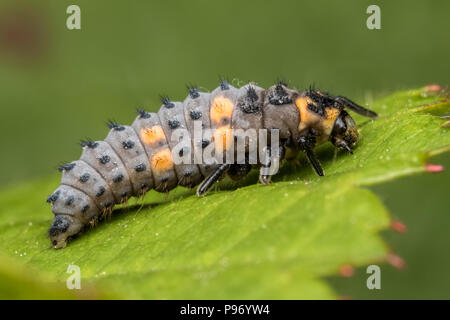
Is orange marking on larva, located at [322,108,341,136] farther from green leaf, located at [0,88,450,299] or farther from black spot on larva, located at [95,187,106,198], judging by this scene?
black spot on larva, located at [95,187,106,198]

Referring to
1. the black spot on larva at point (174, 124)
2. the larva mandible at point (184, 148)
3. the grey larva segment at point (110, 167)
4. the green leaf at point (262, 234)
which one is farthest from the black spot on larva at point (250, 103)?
the grey larva segment at point (110, 167)

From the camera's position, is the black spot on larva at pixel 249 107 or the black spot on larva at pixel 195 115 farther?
the black spot on larva at pixel 195 115

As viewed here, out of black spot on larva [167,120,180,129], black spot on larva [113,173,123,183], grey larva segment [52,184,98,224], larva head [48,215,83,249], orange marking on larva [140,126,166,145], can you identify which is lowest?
larva head [48,215,83,249]

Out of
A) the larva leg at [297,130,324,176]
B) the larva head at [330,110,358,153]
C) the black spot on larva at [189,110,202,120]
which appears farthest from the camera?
the black spot on larva at [189,110,202,120]

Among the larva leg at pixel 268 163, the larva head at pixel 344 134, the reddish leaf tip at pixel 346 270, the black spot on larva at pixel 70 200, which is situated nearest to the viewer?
the reddish leaf tip at pixel 346 270

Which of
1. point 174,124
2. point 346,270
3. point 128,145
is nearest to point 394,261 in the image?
point 346,270

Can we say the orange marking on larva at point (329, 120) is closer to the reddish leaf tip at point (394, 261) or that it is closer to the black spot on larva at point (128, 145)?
the black spot on larva at point (128, 145)

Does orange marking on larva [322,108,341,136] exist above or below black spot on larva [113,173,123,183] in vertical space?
above

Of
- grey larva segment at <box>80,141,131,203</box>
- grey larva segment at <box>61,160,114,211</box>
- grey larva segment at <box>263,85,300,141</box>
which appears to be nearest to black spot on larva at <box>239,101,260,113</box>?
grey larva segment at <box>263,85,300,141</box>
